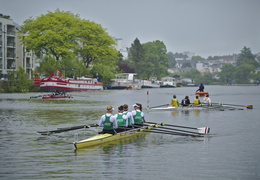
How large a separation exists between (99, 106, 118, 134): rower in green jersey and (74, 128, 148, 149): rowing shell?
0.95 feet

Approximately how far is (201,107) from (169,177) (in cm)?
3056

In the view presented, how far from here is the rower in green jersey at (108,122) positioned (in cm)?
2391

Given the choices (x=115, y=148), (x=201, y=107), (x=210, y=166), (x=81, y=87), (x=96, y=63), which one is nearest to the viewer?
(x=210, y=166)

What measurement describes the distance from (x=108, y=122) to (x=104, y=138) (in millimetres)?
861

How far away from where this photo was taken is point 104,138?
2388 cm

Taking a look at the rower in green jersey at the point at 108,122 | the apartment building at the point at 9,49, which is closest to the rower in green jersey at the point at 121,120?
the rower in green jersey at the point at 108,122

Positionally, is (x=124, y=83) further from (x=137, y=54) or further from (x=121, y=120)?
(x=121, y=120)

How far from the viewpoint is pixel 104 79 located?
124m

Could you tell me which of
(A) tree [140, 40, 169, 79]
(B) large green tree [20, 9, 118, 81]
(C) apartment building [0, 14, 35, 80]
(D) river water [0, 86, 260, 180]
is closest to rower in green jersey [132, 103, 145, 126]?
(D) river water [0, 86, 260, 180]

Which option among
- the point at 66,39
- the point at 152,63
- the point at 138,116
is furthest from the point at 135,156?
the point at 152,63

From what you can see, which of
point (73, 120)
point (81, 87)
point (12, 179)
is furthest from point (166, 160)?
point (81, 87)

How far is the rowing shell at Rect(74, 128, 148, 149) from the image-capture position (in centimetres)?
2270

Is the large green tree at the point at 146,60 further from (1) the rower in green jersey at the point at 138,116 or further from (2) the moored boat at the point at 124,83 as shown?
(1) the rower in green jersey at the point at 138,116

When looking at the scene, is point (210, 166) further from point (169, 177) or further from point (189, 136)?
point (189, 136)
